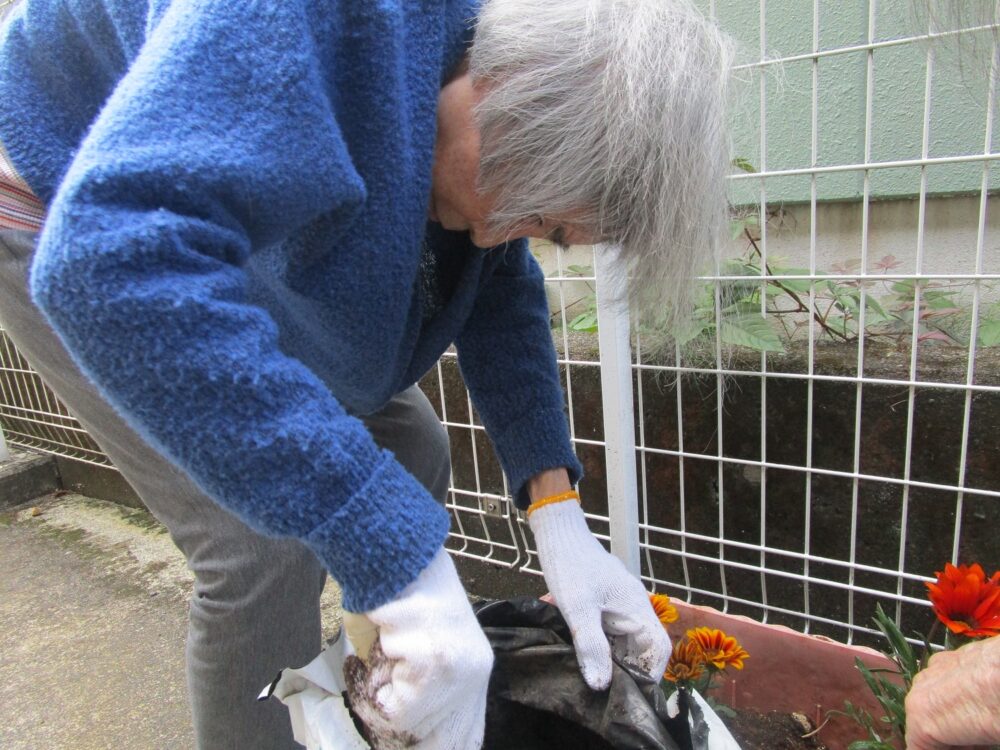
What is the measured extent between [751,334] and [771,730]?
84 centimetres

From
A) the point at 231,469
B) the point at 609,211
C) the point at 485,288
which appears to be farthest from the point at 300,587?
the point at 609,211

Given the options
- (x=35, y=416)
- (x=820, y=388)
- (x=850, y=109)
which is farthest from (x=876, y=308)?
(x=35, y=416)

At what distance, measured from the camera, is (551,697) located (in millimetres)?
1055

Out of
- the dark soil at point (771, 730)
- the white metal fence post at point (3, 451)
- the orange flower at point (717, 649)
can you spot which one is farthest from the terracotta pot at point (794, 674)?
the white metal fence post at point (3, 451)

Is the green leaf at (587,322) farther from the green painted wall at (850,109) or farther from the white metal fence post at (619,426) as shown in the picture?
the green painted wall at (850,109)

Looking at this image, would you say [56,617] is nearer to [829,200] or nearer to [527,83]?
[527,83]

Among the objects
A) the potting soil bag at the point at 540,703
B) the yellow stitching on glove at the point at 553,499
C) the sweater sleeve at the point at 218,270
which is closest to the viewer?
the sweater sleeve at the point at 218,270

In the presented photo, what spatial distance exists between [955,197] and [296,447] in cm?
165

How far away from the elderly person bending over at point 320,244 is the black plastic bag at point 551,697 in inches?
2.1

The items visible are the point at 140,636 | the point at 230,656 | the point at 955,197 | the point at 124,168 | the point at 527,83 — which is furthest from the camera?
the point at 140,636

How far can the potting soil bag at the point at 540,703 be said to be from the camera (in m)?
0.90

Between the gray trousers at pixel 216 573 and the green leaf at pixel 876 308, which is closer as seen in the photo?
the gray trousers at pixel 216 573

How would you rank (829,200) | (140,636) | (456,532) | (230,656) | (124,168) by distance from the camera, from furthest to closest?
(456,532) < (140,636) < (829,200) < (230,656) < (124,168)

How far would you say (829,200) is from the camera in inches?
72.6
